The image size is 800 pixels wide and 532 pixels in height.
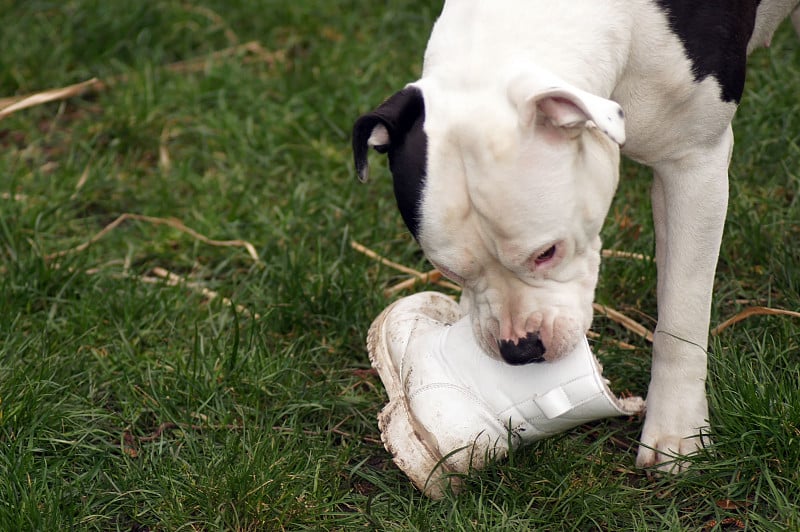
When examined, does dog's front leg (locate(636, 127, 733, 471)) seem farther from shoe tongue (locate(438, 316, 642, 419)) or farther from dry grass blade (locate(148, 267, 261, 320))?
dry grass blade (locate(148, 267, 261, 320))

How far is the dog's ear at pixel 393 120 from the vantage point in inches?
101

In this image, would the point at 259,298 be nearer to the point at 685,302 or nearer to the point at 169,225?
the point at 169,225

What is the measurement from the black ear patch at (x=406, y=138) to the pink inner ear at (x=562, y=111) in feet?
0.96

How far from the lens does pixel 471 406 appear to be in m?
2.88

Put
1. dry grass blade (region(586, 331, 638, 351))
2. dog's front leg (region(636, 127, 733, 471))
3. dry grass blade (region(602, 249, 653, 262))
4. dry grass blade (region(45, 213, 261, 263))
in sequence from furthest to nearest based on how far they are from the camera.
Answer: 1. dry grass blade (region(45, 213, 261, 263))
2. dry grass blade (region(602, 249, 653, 262))
3. dry grass blade (region(586, 331, 638, 351))
4. dog's front leg (region(636, 127, 733, 471))

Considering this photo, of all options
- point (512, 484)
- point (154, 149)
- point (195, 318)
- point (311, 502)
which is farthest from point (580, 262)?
point (154, 149)

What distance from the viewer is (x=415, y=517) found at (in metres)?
2.78

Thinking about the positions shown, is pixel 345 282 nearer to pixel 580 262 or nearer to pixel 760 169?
pixel 580 262

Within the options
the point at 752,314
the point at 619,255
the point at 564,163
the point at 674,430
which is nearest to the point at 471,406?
the point at 674,430

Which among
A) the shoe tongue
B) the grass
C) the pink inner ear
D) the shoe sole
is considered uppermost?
the pink inner ear

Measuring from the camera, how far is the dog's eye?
2.62 m

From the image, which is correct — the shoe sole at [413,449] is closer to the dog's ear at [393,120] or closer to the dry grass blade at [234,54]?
the dog's ear at [393,120]

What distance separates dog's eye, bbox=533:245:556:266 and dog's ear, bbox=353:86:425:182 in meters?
0.43

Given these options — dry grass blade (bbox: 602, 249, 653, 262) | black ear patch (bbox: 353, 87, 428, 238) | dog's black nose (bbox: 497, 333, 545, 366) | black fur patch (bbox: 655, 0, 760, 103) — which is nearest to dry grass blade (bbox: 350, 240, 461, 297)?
dry grass blade (bbox: 602, 249, 653, 262)
